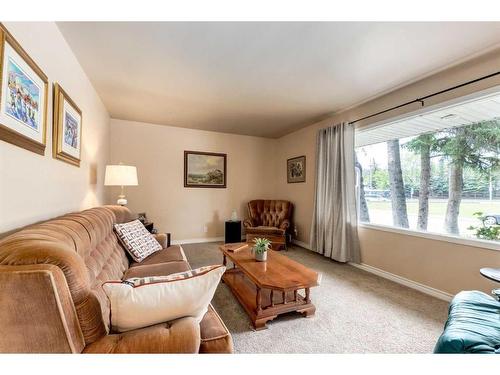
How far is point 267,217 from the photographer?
4.61 meters

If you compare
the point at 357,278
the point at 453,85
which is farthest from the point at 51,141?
the point at 453,85

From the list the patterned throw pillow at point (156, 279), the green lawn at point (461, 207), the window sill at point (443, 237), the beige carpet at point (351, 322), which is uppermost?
the green lawn at point (461, 207)

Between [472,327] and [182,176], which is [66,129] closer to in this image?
[182,176]

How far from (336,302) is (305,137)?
3.01 meters

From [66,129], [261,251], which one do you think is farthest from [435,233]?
[66,129]

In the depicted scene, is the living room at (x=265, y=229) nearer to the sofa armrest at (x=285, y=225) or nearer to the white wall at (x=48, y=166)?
the white wall at (x=48, y=166)

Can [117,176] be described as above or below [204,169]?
below

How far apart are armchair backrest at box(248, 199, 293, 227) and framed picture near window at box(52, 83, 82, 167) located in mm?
A: 3138

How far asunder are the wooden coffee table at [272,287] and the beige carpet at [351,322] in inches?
3.4

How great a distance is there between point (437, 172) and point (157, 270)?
10.0ft

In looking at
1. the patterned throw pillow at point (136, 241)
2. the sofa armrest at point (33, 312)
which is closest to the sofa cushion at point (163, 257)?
the patterned throw pillow at point (136, 241)

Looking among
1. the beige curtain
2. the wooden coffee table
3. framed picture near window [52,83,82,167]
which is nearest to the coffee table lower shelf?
the wooden coffee table

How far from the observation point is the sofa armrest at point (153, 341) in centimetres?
77
